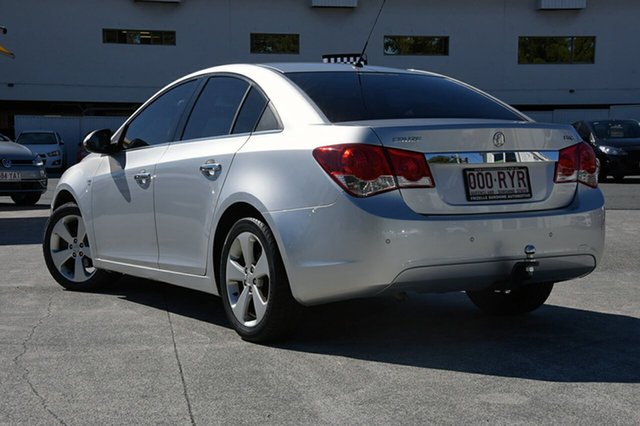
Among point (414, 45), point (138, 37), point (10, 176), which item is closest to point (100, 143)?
point (10, 176)

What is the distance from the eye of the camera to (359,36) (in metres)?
37.9

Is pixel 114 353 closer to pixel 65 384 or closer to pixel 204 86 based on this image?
pixel 65 384

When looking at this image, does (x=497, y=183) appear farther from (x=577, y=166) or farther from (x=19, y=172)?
(x=19, y=172)

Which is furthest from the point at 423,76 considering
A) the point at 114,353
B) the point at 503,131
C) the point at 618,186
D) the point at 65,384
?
the point at 618,186

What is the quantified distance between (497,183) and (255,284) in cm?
138

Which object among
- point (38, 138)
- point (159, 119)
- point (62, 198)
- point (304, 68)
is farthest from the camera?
point (38, 138)

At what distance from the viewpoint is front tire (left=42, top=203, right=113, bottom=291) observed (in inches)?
263

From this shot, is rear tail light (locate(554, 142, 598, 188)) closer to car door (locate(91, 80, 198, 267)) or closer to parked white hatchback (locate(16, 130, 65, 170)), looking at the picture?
car door (locate(91, 80, 198, 267))

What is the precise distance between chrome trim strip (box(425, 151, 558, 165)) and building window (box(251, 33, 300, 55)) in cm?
3385

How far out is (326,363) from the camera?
447cm

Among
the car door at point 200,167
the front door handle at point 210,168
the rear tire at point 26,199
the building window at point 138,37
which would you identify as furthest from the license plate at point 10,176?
the building window at point 138,37

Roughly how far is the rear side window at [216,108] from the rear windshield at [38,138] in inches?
1012

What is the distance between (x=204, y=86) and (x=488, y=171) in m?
2.05

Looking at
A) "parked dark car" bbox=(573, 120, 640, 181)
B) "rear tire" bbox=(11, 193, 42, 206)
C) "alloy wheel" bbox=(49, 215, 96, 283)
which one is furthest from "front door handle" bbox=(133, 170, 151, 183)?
"parked dark car" bbox=(573, 120, 640, 181)
